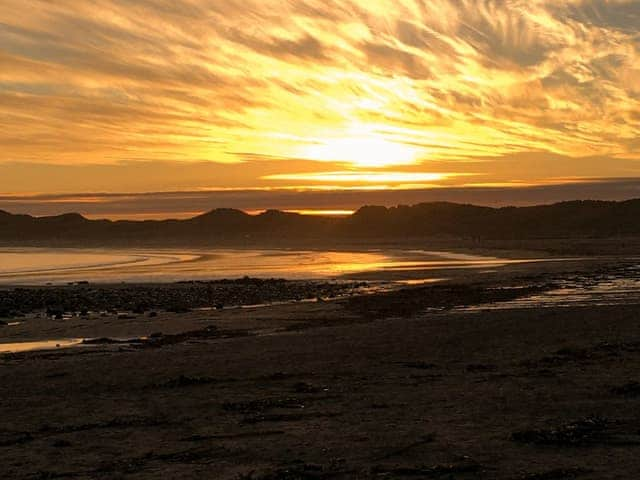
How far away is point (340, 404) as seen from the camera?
1385cm

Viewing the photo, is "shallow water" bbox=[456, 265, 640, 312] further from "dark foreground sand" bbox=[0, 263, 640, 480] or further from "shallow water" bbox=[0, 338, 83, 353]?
"shallow water" bbox=[0, 338, 83, 353]

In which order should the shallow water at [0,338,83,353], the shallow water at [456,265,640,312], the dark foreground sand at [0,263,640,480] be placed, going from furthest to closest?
the shallow water at [456,265,640,312]
the shallow water at [0,338,83,353]
the dark foreground sand at [0,263,640,480]

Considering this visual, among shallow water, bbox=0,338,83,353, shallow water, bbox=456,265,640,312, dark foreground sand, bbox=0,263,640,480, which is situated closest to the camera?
dark foreground sand, bbox=0,263,640,480

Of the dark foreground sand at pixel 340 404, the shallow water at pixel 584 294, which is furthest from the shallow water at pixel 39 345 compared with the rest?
the shallow water at pixel 584 294

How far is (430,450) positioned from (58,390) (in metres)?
8.97

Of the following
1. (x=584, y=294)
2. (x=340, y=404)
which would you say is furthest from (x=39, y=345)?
(x=584, y=294)

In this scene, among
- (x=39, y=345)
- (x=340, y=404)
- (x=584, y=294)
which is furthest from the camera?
(x=584, y=294)

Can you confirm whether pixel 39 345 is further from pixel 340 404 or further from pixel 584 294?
pixel 584 294

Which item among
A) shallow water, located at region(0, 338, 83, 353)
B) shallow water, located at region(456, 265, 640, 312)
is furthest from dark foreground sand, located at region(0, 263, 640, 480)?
shallow water, located at region(456, 265, 640, 312)

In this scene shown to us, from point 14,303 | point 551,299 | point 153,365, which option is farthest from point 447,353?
point 14,303

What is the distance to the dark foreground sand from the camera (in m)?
10.2

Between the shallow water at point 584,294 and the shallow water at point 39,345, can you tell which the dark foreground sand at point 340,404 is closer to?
the shallow water at point 39,345

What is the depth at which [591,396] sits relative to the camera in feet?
45.5

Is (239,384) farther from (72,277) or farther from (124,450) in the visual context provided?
(72,277)
